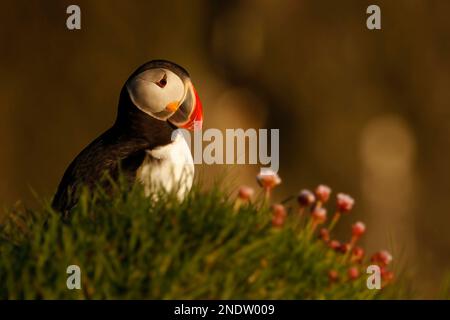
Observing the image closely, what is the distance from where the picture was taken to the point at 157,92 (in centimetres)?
603

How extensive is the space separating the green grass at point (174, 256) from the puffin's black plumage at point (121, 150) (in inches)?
40.9

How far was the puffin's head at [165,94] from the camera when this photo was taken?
6.01 meters

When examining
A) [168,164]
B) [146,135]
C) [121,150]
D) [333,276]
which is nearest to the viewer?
[333,276]

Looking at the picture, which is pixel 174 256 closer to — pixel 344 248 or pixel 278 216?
pixel 278 216

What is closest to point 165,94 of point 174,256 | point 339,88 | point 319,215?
point 319,215

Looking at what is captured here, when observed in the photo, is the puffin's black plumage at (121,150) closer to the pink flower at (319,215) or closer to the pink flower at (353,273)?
the pink flower at (319,215)

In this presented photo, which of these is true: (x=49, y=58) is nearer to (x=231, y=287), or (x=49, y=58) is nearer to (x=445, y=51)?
(x=445, y=51)

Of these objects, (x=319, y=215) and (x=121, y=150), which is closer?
(x=319, y=215)

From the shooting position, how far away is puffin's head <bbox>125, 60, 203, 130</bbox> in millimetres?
6008

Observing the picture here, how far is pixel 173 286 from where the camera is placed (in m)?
3.62

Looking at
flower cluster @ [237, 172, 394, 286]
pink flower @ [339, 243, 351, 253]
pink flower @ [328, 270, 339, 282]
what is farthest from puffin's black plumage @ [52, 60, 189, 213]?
pink flower @ [328, 270, 339, 282]

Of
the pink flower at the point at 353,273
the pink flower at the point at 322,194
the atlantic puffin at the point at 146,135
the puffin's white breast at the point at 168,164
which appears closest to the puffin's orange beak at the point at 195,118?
the atlantic puffin at the point at 146,135

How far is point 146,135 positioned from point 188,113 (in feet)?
1.22

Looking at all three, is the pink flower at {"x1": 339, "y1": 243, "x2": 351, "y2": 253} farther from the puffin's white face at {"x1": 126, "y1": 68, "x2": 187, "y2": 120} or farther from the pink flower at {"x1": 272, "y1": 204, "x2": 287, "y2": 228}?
the puffin's white face at {"x1": 126, "y1": 68, "x2": 187, "y2": 120}
